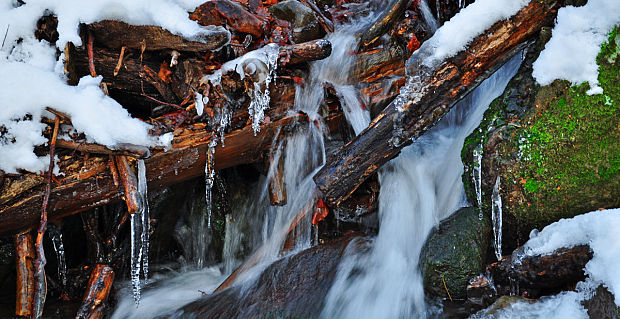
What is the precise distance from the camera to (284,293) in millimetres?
3551

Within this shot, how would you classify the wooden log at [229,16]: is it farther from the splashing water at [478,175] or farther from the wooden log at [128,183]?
the splashing water at [478,175]

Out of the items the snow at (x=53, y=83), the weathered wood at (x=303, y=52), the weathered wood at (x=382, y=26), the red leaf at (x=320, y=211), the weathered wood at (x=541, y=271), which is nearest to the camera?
the weathered wood at (x=541, y=271)

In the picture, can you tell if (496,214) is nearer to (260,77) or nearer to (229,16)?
(260,77)

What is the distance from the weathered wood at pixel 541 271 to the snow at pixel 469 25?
168 cm

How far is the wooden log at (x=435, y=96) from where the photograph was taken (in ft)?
11.2

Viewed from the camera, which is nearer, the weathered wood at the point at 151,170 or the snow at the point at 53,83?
the snow at the point at 53,83

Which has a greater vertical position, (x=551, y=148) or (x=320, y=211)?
(x=551, y=148)

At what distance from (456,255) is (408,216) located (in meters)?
0.80

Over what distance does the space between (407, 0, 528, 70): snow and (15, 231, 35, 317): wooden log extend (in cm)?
346

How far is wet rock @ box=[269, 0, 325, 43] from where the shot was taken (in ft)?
14.2

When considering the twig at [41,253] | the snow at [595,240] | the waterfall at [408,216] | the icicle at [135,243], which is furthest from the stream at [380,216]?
the snow at [595,240]

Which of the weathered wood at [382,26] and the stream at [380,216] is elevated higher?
the weathered wood at [382,26]

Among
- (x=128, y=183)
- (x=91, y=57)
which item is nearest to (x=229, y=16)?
(x=91, y=57)

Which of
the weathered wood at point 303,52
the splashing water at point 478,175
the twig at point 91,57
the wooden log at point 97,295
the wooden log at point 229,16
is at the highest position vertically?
the wooden log at point 229,16
